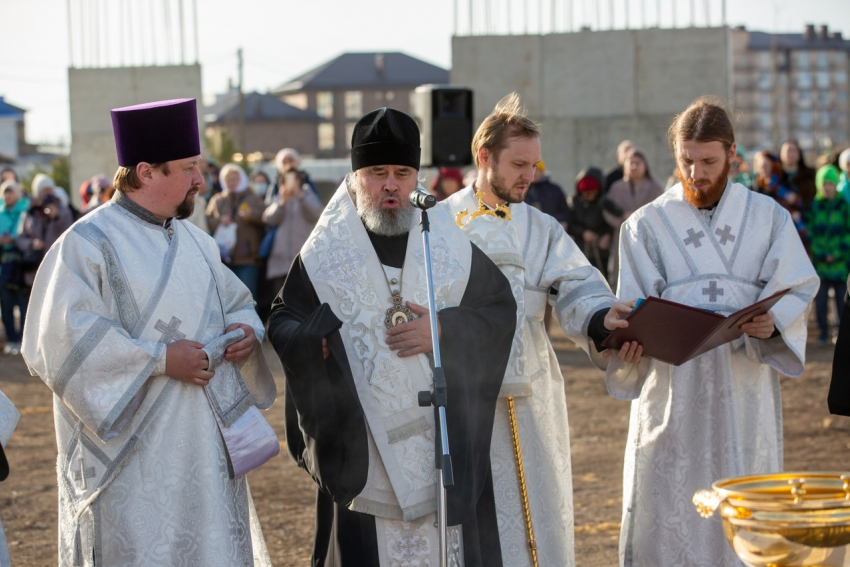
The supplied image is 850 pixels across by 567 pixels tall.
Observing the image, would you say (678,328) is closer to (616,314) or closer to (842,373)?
(616,314)

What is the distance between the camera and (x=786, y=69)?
359ft

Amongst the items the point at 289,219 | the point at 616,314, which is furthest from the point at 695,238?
the point at 289,219

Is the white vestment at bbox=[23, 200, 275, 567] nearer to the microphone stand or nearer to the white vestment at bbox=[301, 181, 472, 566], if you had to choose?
the white vestment at bbox=[301, 181, 472, 566]

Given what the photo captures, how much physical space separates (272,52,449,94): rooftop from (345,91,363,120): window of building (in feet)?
2.36

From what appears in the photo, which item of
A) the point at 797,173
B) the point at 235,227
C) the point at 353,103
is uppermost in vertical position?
the point at 353,103

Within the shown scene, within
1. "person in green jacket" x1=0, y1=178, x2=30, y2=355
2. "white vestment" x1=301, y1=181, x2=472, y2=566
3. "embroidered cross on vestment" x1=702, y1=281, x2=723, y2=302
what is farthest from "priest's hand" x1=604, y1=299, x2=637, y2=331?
"person in green jacket" x1=0, y1=178, x2=30, y2=355

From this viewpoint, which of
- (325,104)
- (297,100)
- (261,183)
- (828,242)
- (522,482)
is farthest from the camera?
(297,100)

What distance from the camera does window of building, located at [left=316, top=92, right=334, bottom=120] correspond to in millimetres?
83812

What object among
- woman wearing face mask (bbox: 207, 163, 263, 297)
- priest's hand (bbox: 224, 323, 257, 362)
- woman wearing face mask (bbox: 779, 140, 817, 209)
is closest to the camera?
priest's hand (bbox: 224, 323, 257, 362)

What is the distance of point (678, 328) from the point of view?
401cm

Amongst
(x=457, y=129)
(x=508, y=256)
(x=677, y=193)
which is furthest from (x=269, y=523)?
(x=457, y=129)

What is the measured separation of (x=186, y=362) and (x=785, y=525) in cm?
211

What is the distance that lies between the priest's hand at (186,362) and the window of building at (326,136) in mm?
81210

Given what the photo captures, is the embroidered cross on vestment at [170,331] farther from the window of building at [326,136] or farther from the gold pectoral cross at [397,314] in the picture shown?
the window of building at [326,136]
